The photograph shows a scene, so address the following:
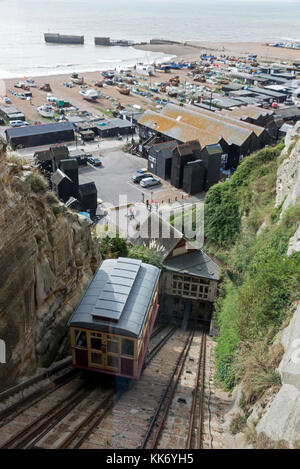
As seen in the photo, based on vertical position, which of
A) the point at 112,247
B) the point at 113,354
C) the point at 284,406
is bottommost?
the point at 112,247

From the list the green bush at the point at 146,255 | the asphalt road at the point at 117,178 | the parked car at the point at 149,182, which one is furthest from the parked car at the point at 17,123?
the green bush at the point at 146,255

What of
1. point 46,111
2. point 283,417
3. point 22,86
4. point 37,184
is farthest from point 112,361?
point 22,86

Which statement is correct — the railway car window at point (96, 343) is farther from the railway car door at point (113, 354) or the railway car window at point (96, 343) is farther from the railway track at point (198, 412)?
the railway track at point (198, 412)

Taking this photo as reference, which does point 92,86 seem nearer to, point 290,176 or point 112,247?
point 290,176

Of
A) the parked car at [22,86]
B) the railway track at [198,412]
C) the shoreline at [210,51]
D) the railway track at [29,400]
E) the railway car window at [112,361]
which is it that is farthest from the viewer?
the shoreline at [210,51]

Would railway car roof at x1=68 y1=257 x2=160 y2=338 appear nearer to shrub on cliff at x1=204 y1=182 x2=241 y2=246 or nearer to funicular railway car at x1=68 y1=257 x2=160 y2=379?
funicular railway car at x1=68 y1=257 x2=160 y2=379
